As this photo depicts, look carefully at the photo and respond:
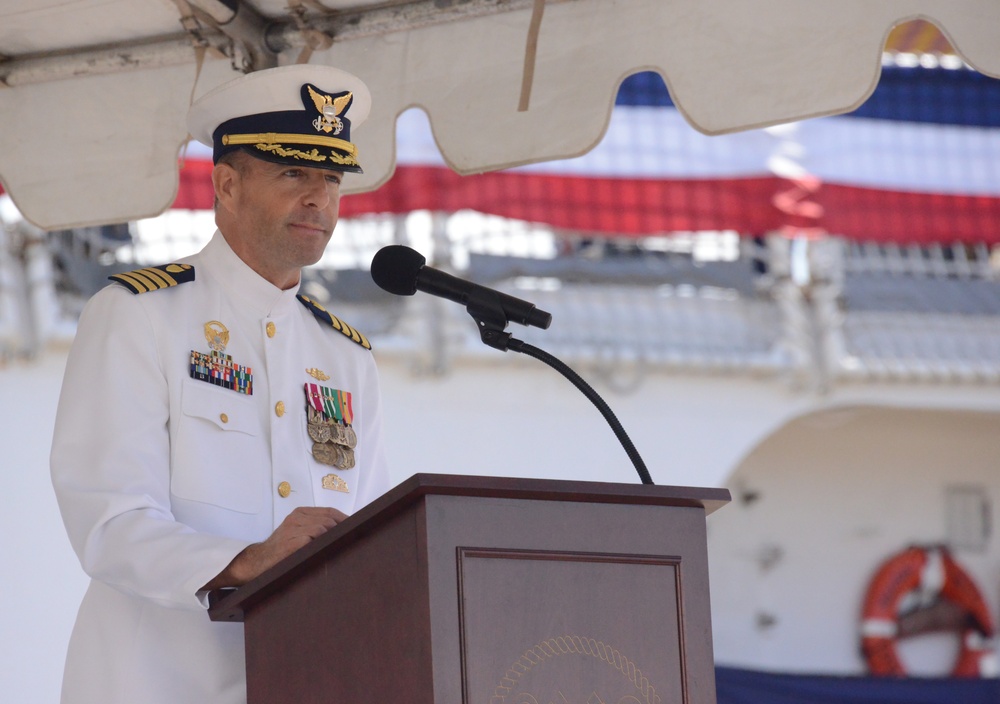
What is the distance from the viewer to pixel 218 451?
253 centimetres

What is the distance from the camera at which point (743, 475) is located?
10422mm

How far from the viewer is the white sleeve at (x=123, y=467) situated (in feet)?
7.16

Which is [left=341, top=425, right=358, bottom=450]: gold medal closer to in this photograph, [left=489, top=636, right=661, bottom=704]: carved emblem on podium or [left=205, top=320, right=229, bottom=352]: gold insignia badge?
[left=205, top=320, right=229, bottom=352]: gold insignia badge

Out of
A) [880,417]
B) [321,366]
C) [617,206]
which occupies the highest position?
[617,206]

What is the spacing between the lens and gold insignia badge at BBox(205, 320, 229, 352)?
2.64 m

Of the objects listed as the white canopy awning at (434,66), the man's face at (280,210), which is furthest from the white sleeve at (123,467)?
the white canopy awning at (434,66)

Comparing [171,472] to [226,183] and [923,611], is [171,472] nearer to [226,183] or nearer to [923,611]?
[226,183]

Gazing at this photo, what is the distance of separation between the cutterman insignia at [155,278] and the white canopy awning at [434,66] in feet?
2.39

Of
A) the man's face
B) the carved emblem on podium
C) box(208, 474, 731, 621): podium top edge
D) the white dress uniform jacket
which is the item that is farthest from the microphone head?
the carved emblem on podium

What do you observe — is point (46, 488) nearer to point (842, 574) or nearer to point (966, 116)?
point (842, 574)

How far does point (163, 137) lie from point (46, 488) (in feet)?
14.4

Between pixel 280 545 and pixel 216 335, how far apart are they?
0.71 meters

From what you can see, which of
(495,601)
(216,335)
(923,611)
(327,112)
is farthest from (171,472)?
(923,611)

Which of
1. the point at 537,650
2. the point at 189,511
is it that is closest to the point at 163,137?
the point at 189,511
